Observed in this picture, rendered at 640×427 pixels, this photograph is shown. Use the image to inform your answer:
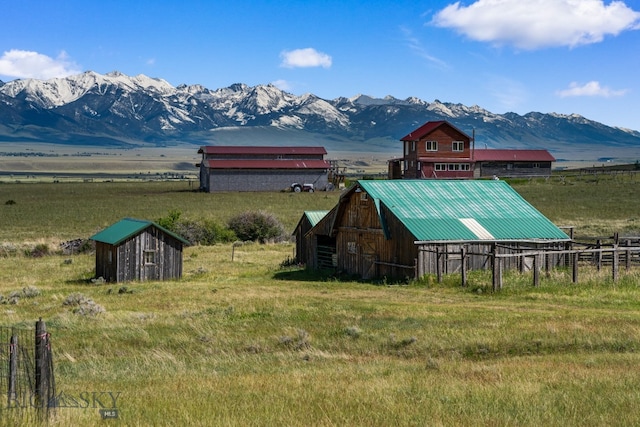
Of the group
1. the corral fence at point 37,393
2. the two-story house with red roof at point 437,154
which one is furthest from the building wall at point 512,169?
the corral fence at point 37,393

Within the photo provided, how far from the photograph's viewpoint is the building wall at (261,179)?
107438mm

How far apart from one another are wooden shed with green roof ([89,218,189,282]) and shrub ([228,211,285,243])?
713 inches

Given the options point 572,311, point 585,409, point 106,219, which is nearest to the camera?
point 585,409

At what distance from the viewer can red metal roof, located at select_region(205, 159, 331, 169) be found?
107700 millimetres

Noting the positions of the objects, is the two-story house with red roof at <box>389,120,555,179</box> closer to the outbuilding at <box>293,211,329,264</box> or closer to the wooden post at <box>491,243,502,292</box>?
the outbuilding at <box>293,211,329,264</box>

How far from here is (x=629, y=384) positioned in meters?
13.0

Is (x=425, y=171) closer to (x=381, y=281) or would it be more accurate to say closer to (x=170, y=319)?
(x=381, y=281)

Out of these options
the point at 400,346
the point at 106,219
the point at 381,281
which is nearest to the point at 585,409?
the point at 400,346

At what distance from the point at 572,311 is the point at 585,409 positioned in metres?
10.2

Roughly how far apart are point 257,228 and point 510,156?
7483 centimetres

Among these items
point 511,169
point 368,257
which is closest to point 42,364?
point 368,257

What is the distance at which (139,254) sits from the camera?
3459 centimetres

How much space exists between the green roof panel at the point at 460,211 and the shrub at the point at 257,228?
18241 mm

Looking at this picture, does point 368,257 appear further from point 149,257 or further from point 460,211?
point 149,257
